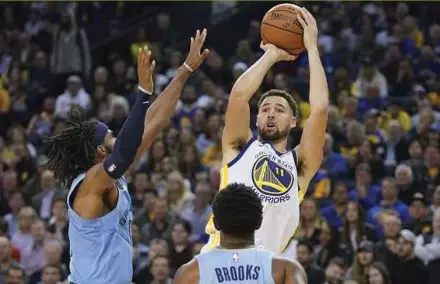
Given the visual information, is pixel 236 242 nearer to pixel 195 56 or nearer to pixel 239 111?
pixel 239 111

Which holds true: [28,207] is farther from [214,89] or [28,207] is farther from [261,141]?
[261,141]

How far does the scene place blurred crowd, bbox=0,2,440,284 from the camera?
1142 cm

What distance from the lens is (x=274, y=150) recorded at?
735cm

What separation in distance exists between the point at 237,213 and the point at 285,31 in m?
2.55

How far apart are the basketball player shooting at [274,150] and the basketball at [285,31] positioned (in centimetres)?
12

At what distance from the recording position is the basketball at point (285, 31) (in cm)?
762

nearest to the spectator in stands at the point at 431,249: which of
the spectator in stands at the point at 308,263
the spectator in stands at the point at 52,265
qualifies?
the spectator in stands at the point at 308,263

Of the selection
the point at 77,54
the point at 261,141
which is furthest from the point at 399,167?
the point at 77,54

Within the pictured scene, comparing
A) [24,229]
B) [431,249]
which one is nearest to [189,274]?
[431,249]

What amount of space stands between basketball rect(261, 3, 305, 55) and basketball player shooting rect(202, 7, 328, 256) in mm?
122

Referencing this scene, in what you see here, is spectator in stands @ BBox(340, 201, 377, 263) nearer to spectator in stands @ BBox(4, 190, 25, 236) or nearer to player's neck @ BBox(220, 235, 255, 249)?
spectator in stands @ BBox(4, 190, 25, 236)

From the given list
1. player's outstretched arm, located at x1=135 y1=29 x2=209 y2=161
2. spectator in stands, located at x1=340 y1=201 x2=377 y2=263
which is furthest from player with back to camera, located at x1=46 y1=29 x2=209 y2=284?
spectator in stands, located at x1=340 y1=201 x2=377 y2=263

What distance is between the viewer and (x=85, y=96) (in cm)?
1684

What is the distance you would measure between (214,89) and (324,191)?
3.88 metres
